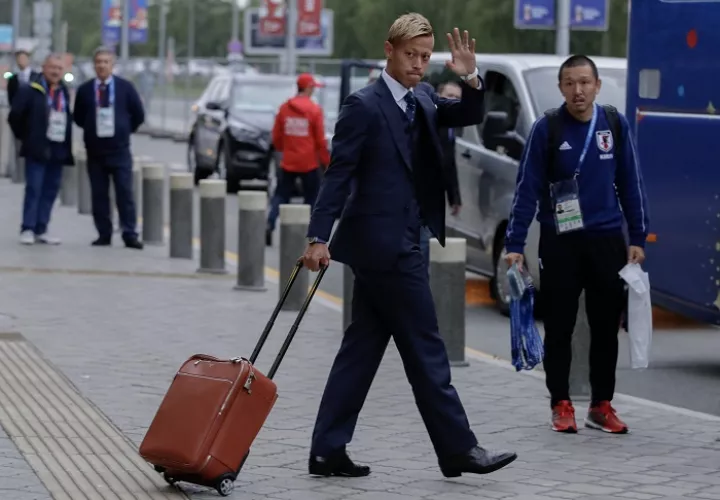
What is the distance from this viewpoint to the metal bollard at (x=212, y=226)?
48.3 ft

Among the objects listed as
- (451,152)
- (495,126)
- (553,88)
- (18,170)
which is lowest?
(18,170)

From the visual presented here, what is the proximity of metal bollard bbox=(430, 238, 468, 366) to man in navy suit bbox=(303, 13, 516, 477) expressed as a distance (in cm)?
322

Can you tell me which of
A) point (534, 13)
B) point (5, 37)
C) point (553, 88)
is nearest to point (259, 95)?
point (534, 13)

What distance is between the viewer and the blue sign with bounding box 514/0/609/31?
1961 cm

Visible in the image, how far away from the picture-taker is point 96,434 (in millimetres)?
7953

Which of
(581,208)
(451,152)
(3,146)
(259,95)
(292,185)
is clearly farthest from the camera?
(3,146)

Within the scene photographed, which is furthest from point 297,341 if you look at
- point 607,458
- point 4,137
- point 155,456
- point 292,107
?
point 4,137

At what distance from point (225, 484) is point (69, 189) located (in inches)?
620

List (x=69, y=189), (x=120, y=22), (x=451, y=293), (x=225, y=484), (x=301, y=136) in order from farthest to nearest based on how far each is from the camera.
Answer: (x=120, y=22) → (x=69, y=189) → (x=301, y=136) → (x=451, y=293) → (x=225, y=484)

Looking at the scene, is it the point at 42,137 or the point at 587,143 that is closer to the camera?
the point at 587,143

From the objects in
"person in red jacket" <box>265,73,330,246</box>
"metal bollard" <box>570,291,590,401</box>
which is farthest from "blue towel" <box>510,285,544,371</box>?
"person in red jacket" <box>265,73,330,246</box>

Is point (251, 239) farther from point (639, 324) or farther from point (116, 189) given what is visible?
point (639, 324)

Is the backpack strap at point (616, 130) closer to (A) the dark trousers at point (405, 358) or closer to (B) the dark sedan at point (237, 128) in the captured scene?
(A) the dark trousers at point (405, 358)

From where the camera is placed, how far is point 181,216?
16000mm
